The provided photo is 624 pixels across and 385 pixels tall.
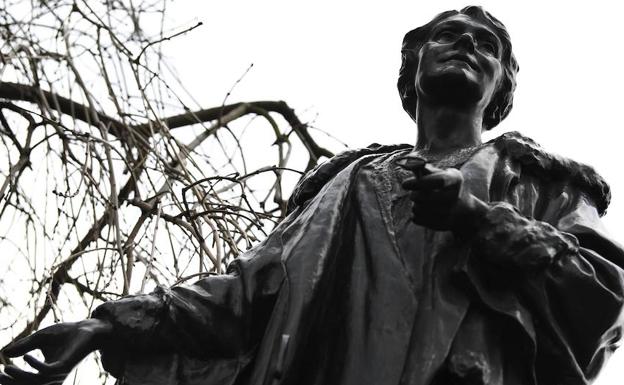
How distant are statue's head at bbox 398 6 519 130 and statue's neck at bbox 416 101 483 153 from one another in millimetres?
34

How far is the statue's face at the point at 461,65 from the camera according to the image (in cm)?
333

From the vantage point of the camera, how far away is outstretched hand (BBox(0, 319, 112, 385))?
274 centimetres

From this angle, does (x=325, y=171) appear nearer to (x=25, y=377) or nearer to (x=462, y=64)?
(x=462, y=64)

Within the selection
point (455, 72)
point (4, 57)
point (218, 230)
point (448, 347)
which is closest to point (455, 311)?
point (448, 347)

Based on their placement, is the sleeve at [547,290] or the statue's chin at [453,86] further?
the statue's chin at [453,86]

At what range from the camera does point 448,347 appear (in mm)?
2719

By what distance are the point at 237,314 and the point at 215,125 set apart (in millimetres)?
4448

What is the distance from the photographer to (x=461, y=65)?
3.32 m

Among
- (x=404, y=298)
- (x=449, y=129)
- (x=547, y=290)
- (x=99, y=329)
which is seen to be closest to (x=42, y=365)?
(x=99, y=329)

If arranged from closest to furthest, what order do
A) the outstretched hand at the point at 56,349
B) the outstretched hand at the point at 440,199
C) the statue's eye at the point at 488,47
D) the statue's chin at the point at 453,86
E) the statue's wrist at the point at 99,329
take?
the outstretched hand at the point at 440,199 < the outstretched hand at the point at 56,349 < the statue's wrist at the point at 99,329 < the statue's chin at the point at 453,86 < the statue's eye at the point at 488,47

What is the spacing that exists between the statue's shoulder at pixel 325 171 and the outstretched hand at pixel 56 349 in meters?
0.71

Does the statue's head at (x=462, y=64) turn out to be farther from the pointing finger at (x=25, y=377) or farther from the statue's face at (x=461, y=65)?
the pointing finger at (x=25, y=377)

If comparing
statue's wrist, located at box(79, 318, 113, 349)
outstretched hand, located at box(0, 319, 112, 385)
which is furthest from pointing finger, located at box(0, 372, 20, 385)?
statue's wrist, located at box(79, 318, 113, 349)

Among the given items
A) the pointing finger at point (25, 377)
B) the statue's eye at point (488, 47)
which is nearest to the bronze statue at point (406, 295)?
the pointing finger at point (25, 377)
